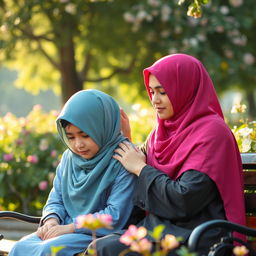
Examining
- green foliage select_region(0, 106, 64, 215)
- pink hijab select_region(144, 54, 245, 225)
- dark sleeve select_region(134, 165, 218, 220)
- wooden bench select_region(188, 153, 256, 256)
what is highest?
pink hijab select_region(144, 54, 245, 225)

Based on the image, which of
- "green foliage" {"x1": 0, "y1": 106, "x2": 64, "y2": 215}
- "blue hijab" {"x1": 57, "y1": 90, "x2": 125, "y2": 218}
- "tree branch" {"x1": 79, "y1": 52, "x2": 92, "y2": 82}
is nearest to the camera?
"blue hijab" {"x1": 57, "y1": 90, "x2": 125, "y2": 218}

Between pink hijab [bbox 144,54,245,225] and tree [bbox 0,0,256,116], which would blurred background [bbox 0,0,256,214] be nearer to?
tree [bbox 0,0,256,116]

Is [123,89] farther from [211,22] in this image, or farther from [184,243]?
[184,243]

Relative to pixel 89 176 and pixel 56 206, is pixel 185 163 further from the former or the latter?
pixel 56 206

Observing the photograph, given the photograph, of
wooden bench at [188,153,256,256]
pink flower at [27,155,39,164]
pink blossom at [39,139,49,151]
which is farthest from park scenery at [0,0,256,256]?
wooden bench at [188,153,256,256]

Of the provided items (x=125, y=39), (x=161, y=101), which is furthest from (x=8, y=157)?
(x=125, y=39)

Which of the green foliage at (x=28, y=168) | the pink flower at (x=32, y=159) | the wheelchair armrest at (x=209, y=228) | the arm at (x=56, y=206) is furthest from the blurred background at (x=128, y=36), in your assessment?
the wheelchair armrest at (x=209, y=228)

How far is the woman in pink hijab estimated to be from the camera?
373cm

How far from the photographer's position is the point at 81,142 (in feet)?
13.4

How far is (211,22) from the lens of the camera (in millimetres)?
12273

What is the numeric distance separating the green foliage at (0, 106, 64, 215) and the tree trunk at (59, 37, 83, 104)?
5.83 meters

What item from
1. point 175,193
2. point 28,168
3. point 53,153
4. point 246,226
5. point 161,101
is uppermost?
point 161,101

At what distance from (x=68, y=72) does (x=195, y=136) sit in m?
10.9

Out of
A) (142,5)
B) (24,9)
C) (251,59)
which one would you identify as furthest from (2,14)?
(251,59)
